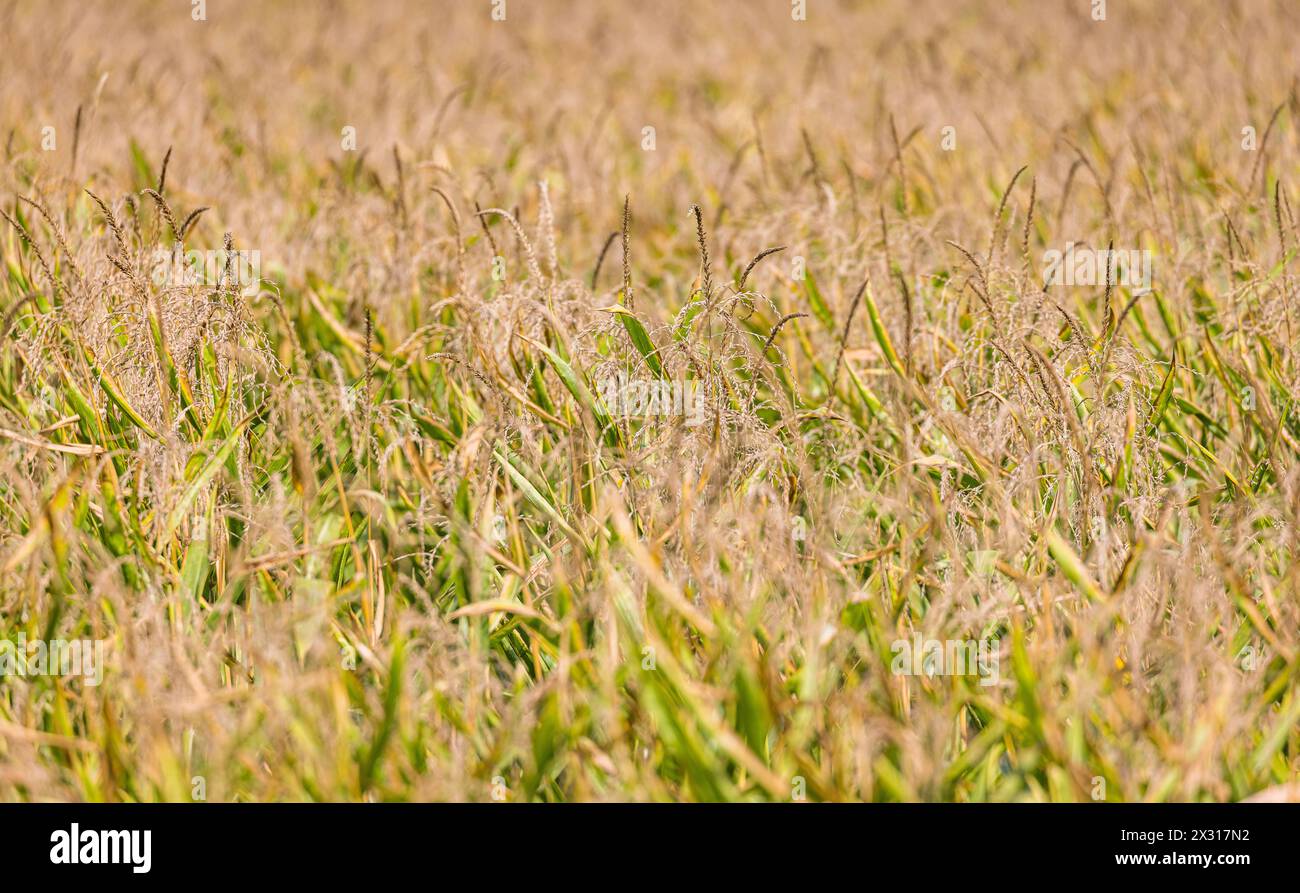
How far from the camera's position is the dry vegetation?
5.62 feet

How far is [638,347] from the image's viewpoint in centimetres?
241

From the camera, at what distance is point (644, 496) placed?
2150mm

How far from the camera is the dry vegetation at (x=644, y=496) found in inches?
67.4

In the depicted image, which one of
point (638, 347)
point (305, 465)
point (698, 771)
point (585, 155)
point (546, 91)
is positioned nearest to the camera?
point (698, 771)

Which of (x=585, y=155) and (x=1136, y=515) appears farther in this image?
(x=585, y=155)

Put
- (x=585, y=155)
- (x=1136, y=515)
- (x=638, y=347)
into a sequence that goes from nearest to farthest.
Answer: (x=1136, y=515)
(x=638, y=347)
(x=585, y=155)

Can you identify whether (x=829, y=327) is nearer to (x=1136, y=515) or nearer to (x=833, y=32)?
(x=1136, y=515)

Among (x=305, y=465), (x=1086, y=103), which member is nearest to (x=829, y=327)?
(x=305, y=465)
